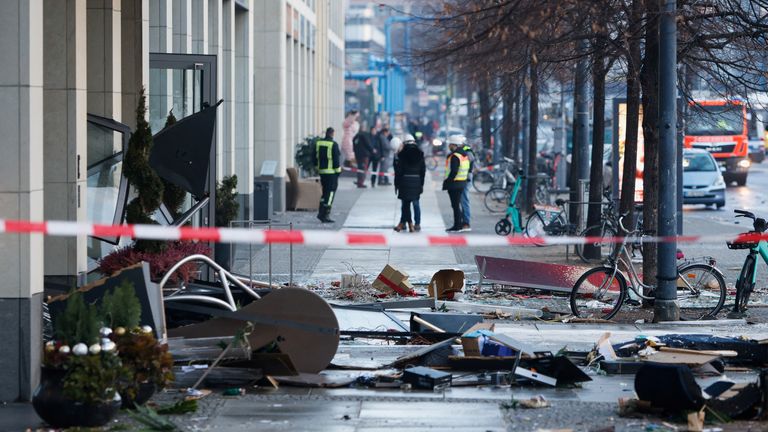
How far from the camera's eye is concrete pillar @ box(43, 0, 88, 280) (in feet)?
34.5

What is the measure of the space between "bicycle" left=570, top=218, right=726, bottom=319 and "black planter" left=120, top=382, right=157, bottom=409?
602 centimetres

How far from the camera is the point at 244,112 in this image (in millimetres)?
23859

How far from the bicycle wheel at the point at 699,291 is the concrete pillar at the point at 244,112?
10253mm

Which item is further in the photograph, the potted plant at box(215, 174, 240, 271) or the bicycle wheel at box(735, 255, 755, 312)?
the potted plant at box(215, 174, 240, 271)

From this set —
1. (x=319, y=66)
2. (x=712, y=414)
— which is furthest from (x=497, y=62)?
(x=319, y=66)

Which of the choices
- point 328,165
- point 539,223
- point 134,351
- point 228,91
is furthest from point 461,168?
point 134,351

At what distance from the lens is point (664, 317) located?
1270cm

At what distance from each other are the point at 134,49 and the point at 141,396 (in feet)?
20.5

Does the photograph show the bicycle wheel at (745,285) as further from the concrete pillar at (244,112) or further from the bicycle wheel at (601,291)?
the concrete pillar at (244,112)

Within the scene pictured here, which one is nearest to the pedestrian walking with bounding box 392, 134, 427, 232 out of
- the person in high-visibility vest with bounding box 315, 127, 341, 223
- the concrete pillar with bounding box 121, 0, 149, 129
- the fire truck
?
the person in high-visibility vest with bounding box 315, 127, 341, 223

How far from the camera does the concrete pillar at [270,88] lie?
28547 mm

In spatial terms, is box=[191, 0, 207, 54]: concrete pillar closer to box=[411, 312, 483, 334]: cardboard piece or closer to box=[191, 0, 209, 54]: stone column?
box=[191, 0, 209, 54]: stone column

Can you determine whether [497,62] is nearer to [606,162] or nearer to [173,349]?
[173,349]

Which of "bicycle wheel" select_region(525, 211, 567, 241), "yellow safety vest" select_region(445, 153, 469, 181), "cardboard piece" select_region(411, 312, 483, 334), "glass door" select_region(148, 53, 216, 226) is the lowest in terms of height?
"cardboard piece" select_region(411, 312, 483, 334)
